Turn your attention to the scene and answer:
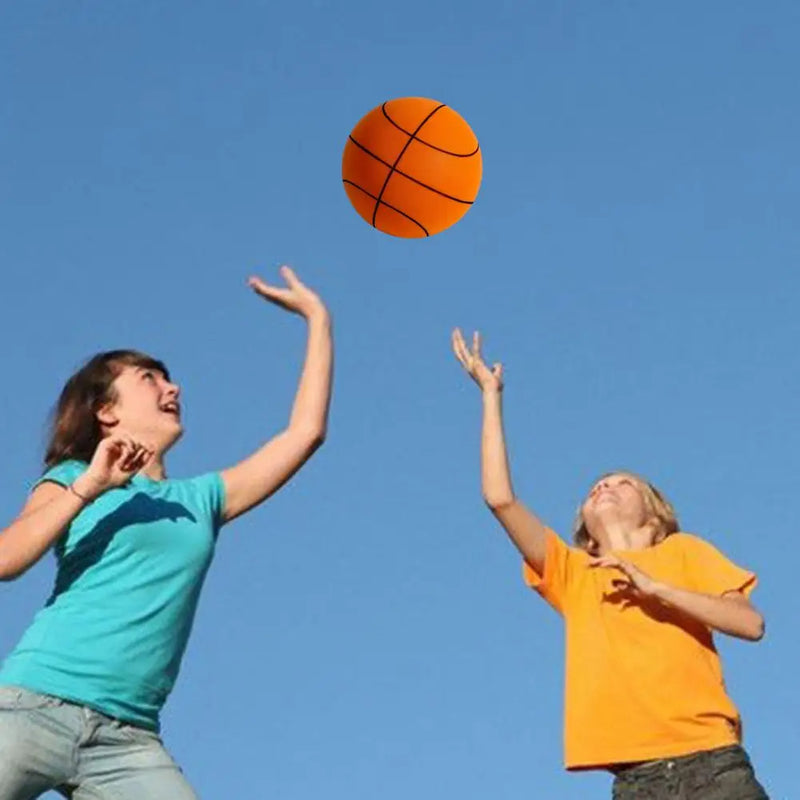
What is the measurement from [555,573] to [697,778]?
1.41m

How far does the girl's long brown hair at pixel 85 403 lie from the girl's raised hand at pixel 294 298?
1.69 ft

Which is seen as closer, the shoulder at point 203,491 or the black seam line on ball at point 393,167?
the shoulder at point 203,491

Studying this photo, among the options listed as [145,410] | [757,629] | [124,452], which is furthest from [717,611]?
[124,452]

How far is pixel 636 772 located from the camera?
811 centimetres

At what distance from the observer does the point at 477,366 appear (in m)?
9.09

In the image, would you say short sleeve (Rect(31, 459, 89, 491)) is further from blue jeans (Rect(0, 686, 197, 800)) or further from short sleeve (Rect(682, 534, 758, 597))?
short sleeve (Rect(682, 534, 758, 597))

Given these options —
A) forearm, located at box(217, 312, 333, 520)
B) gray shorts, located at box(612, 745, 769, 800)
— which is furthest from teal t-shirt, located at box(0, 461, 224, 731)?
gray shorts, located at box(612, 745, 769, 800)

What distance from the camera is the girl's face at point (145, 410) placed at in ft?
22.9

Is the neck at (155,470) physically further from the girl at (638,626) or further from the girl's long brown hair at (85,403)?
the girl at (638,626)

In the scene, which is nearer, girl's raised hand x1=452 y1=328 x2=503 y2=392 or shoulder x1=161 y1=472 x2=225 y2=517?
shoulder x1=161 y1=472 x2=225 y2=517

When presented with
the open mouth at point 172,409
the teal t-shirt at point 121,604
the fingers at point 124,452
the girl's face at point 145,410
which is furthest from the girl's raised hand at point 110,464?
the open mouth at point 172,409

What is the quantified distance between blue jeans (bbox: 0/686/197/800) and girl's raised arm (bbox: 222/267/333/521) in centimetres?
110

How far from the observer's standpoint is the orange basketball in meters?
11.0

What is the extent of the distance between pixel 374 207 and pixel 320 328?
13.1 ft
